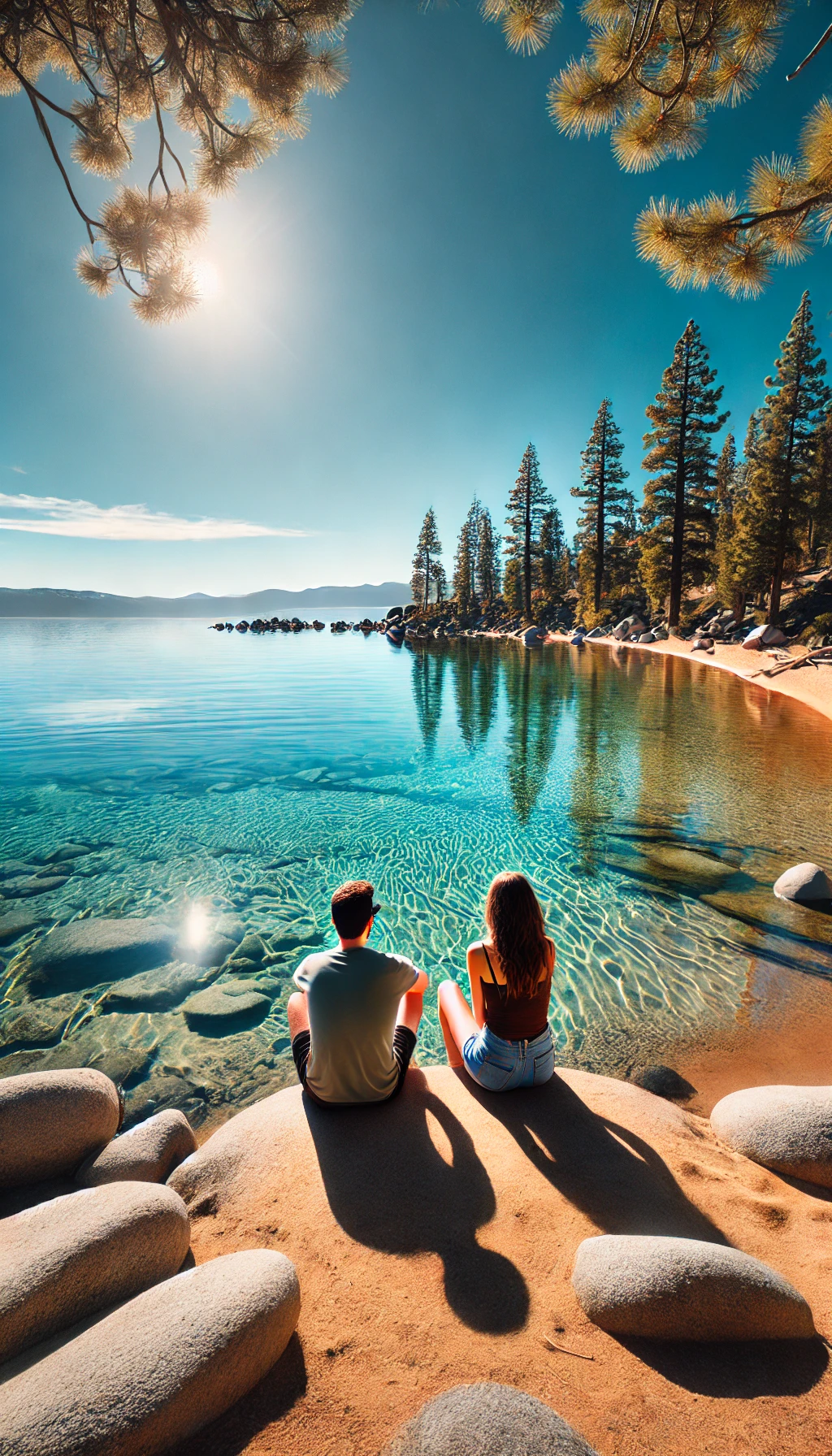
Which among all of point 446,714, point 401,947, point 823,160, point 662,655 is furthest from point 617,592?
point 401,947

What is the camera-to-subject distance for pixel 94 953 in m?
6.04

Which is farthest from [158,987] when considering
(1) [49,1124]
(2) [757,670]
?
(2) [757,670]

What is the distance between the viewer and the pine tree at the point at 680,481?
108 ft

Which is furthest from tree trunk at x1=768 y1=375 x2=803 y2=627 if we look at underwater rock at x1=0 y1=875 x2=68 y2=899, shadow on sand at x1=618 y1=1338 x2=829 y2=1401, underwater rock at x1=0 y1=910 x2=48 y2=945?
underwater rock at x1=0 y1=910 x2=48 y2=945

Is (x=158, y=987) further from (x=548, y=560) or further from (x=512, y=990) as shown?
(x=548, y=560)

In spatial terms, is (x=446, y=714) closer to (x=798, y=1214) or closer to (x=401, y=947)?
(x=401, y=947)

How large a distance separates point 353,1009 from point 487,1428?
5.19ft

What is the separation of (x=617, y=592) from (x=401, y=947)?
46.7 metres

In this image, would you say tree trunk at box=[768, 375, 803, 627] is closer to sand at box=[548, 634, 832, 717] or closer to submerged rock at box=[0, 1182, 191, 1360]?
sand at box=[548, 634, 832, 717]

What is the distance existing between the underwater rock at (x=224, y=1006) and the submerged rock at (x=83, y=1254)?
2788 mm

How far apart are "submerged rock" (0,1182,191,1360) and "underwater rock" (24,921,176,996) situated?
3.93 metres

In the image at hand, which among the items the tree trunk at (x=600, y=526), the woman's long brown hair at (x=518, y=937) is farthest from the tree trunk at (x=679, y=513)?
the woman's long brown hair at (x=518, y=937)

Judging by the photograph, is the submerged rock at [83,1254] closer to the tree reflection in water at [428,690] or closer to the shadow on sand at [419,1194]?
the shadow on sand at [419,1194]

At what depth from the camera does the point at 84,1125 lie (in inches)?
118
